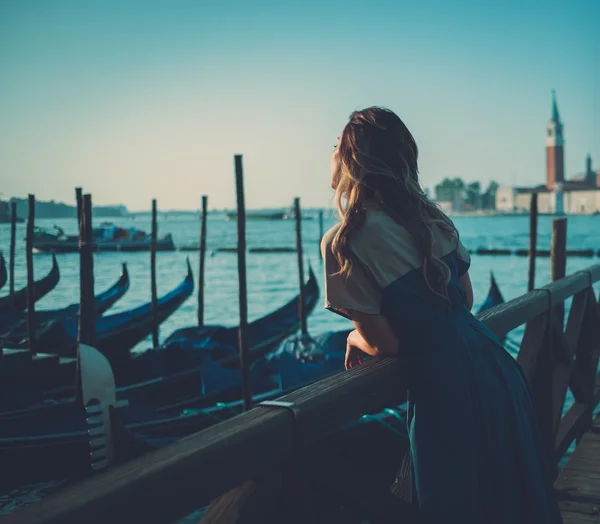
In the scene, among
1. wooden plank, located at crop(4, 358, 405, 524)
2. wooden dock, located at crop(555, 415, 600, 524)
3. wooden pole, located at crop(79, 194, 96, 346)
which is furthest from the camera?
wooden pole, located at crop(79, 194, 96, 346)

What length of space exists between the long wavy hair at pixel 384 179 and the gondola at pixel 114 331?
22.9 feet

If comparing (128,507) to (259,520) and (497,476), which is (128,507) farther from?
(497,476)

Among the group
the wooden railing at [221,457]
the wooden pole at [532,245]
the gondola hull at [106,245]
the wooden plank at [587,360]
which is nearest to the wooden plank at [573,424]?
the wooden plank at [587,360]

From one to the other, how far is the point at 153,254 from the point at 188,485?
10.9 metres

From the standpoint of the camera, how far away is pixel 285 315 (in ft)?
32.9

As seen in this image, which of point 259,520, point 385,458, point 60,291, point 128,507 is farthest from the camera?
point 60,291

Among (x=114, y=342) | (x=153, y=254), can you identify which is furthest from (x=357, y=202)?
(x=153, y=254)

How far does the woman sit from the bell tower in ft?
336

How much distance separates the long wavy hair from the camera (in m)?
1.29

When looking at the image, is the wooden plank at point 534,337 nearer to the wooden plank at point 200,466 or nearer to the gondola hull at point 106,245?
the wooden plank at point 200,466

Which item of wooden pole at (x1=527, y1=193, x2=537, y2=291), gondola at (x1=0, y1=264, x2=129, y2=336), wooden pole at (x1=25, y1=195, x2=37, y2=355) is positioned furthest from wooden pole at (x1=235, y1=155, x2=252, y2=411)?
wooden pole at (x1=527, y1=193, x2=537, y2=291)

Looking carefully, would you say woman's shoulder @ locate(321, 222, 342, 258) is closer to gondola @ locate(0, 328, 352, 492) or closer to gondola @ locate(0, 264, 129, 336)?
gondola @ locate(0, 328, 352, 492)

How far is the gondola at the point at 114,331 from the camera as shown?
26.9 ft

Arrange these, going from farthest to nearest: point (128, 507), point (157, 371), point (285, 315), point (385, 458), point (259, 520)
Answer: point (285, 315)
point (157, 371)
point (385, 458)
point (259, 520)
point (128, 507)
